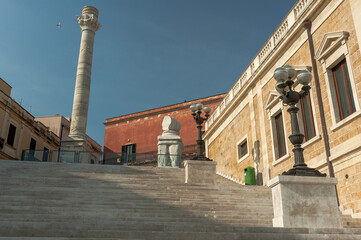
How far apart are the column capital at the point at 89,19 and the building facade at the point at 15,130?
876cm

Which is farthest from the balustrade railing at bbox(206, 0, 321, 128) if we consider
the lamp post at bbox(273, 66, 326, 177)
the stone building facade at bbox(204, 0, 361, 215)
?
the lamp post at bbox(273, 66, 326, 177)

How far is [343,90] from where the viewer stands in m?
11.9

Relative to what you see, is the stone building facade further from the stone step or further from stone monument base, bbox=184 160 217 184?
the stone step

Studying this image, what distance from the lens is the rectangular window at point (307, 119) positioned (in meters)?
13.6

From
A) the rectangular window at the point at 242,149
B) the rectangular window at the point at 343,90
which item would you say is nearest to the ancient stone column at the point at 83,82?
the rectangular window at the point at 242,149

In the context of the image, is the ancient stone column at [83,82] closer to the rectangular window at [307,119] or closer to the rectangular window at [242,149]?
the rectangular window at [242,149]

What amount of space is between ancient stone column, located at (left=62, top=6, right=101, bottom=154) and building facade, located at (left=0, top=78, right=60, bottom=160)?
22.1 feet

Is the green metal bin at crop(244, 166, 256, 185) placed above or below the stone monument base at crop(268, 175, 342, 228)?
above

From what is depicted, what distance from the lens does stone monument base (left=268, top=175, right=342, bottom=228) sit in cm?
705

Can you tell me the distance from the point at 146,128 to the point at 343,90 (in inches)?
1076

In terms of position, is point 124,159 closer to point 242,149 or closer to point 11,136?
point 242,149

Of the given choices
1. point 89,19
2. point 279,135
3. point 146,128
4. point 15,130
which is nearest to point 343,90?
point 279,135

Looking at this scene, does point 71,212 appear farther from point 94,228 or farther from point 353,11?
point 353,11

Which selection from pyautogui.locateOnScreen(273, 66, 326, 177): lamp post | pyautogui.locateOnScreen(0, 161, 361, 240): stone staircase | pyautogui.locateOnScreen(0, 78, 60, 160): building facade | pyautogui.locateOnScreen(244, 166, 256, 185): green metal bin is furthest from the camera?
pyautogui.locateOnScreen(0, 78, 60, 160): building facade
